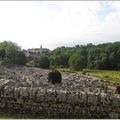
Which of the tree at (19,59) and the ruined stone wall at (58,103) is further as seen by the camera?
the tree at (19,59)

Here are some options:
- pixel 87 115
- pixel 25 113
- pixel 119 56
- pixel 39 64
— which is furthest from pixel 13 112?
pixel 119 56

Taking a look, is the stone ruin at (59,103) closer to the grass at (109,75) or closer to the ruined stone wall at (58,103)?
the ruined stone wall at (58,103)

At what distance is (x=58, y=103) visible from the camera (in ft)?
39.7

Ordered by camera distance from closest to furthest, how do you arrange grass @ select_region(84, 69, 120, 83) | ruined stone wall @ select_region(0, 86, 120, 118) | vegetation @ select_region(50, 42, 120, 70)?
ruined stone wall @ select_region(0, 86, 120, 118) → grass @ select_region(84, 69, 120, 83) → vegetation @ select_region(50, 42, 120, 70)

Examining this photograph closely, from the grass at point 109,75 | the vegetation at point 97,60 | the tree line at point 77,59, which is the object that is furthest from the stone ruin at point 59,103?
the vegetation at point 97,60

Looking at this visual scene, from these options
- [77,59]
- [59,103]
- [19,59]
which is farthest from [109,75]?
[59,103]

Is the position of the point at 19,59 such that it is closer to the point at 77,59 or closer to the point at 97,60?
the point at 77,59

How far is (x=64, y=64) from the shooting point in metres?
130

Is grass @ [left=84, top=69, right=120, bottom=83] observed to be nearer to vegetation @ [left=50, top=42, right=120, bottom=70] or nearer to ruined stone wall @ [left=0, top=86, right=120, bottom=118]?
vegetation @ [left=50, top=42, right=120, bottom=70]

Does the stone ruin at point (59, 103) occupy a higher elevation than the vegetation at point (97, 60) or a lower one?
lower

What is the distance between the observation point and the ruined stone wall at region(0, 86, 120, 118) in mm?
11867

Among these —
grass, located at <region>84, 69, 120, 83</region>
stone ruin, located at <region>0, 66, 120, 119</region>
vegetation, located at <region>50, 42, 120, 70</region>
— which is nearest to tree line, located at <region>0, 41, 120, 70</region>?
vegetation, located at <region>50, 42, 120, 70</region>

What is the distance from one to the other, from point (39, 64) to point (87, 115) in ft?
305

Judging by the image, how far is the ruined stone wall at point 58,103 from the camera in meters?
11.9
